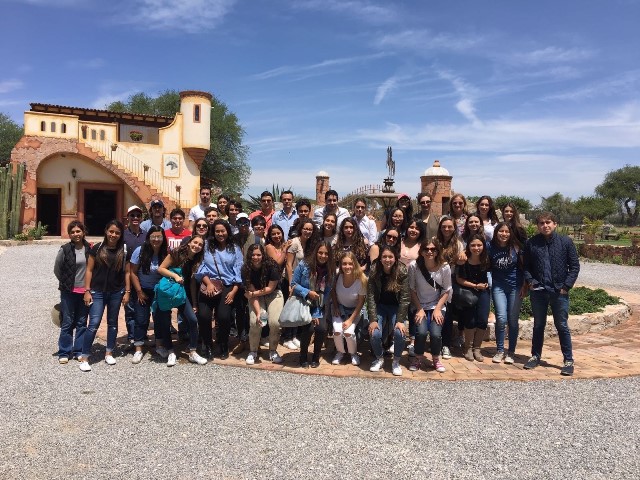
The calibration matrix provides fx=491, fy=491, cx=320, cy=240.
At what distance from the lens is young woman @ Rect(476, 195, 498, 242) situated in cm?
609

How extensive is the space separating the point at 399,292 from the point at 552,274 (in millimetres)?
1635

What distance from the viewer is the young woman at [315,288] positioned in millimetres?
5332

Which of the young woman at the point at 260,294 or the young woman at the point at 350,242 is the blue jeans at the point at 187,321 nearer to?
the young woman at the point at 260,294

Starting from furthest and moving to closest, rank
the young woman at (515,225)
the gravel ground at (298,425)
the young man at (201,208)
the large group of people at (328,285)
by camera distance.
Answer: the young man at (201,208), the young woman at (515,225), the large group of people at (328,285), the gravel ground at (298,425)

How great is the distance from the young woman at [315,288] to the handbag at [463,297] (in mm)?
1426

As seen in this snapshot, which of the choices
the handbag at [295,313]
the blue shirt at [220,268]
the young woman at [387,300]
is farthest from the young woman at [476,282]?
the blue shirt at [220,268]

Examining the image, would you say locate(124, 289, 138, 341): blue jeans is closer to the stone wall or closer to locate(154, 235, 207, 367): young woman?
locate(154, 235, 207, 367): young woman

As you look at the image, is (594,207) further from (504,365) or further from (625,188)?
Result: (504,365)

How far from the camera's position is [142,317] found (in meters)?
5.62

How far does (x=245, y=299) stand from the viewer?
231 inches

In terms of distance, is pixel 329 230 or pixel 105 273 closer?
pixel 105 273

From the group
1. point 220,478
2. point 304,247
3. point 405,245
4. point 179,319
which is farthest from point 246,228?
point 220,478

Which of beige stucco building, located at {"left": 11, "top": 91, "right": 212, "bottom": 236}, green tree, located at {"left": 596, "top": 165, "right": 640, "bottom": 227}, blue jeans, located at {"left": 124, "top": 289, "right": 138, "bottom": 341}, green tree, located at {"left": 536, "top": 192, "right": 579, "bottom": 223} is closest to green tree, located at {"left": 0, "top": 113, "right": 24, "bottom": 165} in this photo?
beige stucco building, located at {"left": 11, "top": 91, "right": 212, "bottom": 236}

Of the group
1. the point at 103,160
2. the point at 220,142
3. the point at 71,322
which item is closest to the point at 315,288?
the point at 71,322
